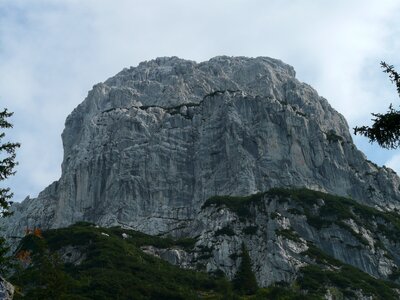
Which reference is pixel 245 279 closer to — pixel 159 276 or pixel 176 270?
pixel 176 270

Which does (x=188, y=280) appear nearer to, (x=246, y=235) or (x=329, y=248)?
(x=246, y=235)

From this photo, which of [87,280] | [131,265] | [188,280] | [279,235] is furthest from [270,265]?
[87,280]

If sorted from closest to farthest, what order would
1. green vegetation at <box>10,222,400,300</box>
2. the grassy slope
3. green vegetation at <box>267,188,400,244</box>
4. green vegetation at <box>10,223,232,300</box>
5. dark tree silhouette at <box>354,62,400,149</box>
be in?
1. dark tree silhouette at <box>354,62,400,149</box>
2. green vegetation at <box>10,223,232,300</box>
3. green vegetation at <box>10,222,400,300</box>
4. the grassy slope
5. green vegetation at <box>267,188,400,244</box>

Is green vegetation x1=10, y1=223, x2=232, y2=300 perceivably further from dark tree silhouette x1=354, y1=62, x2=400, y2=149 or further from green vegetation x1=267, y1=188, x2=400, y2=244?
dark tree silhouette x1=354, y1=62, x2=400, y2=149

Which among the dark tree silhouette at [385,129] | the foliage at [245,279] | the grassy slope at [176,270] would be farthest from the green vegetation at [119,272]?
the dark tree silhouette at [385,129]

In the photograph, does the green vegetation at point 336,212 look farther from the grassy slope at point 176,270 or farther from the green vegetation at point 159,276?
the green vegetation at point 159,276

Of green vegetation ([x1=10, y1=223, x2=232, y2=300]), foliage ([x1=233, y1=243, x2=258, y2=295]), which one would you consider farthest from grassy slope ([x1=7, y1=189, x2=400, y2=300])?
foliage ([x1=233, y1=243, x2=258, y2=295])

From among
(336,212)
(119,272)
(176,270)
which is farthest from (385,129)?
(336,212)

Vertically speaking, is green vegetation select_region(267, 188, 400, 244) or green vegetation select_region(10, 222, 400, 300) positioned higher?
green vegetation select_region(267, 188, 400, 244)

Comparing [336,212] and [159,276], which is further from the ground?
[336,212]

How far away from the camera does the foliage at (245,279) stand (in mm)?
134575

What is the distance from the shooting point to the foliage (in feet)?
442

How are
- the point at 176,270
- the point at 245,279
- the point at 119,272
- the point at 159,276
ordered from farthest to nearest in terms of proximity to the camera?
the point at 176,270
the point at 245,279
the point at 159,276
the point at 119,272

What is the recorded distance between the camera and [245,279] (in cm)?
13850
